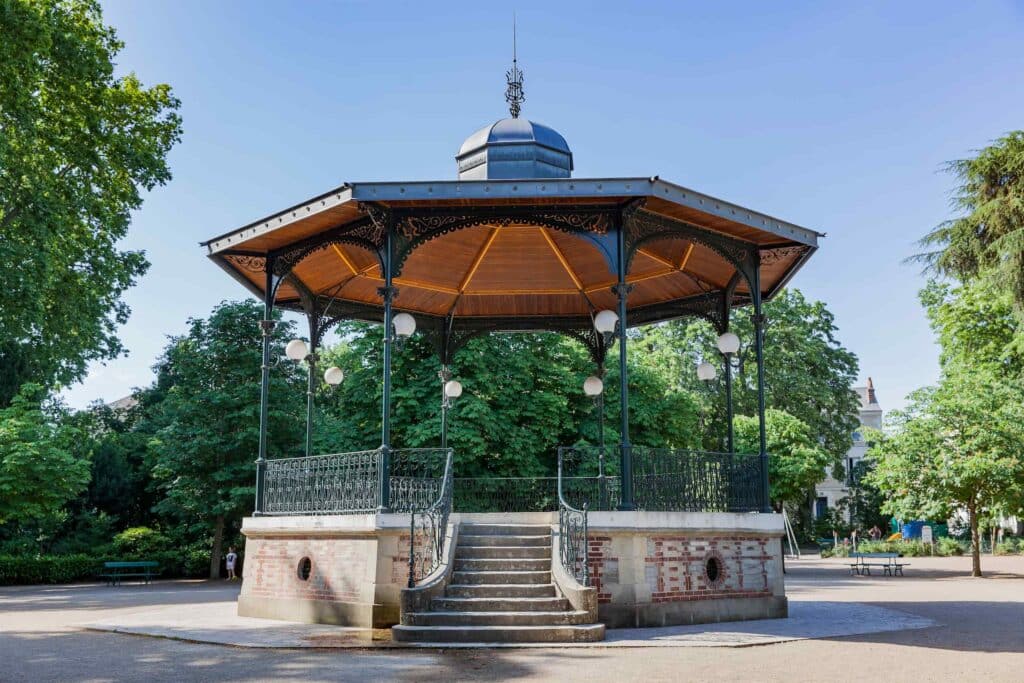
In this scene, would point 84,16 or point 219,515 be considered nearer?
point 84,16

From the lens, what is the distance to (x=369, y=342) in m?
27.3

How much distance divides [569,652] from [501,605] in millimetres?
1373

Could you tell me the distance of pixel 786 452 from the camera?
35250mm

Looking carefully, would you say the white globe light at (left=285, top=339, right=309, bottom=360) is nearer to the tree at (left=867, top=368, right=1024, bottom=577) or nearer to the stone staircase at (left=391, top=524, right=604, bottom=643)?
the stone staircase at (left=391, top=524, right=604, bottom=643)

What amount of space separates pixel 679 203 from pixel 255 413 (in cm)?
2068

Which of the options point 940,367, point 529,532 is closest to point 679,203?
point 529,532

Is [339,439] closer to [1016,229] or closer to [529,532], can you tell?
[529,532]

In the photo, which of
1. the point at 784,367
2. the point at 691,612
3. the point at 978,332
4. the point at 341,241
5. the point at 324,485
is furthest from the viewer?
the point at 784,367

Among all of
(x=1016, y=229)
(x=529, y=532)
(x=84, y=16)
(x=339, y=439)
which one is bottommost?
(x=529, y=532)

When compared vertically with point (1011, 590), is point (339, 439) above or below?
Answer: above

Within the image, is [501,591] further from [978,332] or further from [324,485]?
[978,332]

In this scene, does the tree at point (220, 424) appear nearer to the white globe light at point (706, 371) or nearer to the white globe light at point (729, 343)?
the white globe light at point (706, 371)

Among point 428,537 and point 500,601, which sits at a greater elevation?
point 428,537

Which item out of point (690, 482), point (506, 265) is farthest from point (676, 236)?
point (506, 265)
